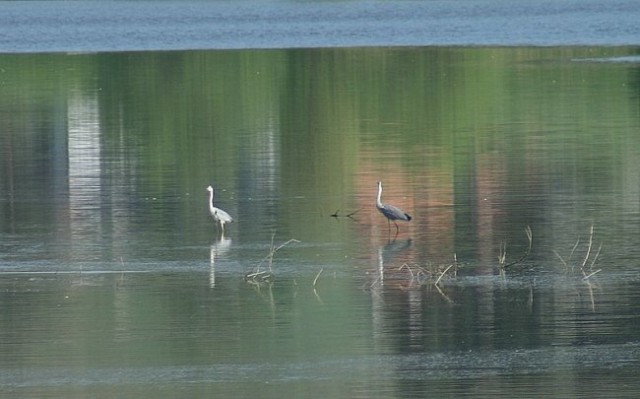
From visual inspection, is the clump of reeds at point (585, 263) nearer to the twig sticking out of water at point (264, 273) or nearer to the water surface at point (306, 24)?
the twig sticking out of water at point (264, 273)

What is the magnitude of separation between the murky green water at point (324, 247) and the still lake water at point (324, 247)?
0.05 meters

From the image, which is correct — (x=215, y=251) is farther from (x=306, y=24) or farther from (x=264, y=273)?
(x=306, y=24)

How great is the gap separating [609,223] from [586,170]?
221 inches

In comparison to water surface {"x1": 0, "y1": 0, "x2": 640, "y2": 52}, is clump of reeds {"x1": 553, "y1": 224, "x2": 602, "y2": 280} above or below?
below

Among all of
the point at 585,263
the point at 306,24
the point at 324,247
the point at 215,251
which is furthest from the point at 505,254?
the point at 306,24

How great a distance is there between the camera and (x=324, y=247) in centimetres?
2216

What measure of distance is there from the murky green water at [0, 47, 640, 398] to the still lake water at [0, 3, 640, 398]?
5cm

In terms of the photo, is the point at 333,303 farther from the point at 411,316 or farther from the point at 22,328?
the point at 22,328

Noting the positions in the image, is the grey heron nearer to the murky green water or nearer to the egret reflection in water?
the murky green water

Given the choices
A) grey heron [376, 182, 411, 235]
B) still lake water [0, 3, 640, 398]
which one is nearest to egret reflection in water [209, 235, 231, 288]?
still lake water [0, 3, 640, 398]

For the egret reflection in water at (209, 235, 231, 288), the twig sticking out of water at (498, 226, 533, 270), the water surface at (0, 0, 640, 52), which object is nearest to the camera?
the egret reflection in water at (209, 235, 231, 288)

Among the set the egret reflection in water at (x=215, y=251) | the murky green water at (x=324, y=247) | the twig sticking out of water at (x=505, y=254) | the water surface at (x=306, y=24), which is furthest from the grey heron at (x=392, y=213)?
the water surface at (x=306, y=24)

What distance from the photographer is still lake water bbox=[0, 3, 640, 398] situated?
52.4 ft

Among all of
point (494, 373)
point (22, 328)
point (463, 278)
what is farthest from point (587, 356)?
point (22, 328)
